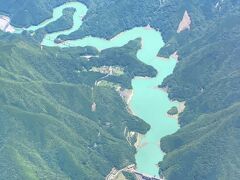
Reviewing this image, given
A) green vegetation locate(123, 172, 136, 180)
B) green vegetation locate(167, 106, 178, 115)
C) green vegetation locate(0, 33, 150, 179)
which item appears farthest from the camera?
green vegetation locate(167, 106, 178, 115)

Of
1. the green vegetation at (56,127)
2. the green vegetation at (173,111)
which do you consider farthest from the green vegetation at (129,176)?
the green vegetation at (173,111)

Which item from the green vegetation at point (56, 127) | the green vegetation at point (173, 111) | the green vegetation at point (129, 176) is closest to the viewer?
the green vegetation at point (56, 127)

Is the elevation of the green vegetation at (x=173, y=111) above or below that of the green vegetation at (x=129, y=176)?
above

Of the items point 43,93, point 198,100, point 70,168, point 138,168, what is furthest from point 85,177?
point 198,100

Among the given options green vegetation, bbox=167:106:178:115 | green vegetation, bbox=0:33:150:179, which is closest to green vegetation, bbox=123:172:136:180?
green vegetation, bbox=0:33:150:179

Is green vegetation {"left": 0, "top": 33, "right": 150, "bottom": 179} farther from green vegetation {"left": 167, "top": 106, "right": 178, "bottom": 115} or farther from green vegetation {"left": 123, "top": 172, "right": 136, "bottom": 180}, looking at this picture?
green vegetation {"left": 167, "top": 106, "right": 178, "bottom": 115}

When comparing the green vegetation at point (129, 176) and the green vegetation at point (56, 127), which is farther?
the green vegetation at point (129, 176)

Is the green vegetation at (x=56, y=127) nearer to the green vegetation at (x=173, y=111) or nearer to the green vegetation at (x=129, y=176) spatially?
the green vegetation at (x=129, y=176)

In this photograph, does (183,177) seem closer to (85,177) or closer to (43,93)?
(85,177)
